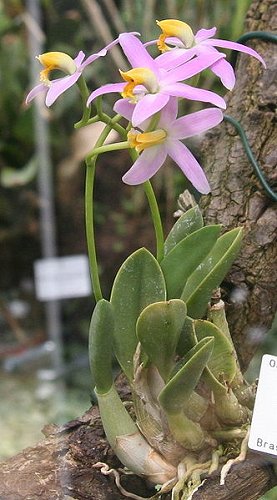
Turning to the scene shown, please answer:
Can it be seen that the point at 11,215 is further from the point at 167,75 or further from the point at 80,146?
the point at 167,75

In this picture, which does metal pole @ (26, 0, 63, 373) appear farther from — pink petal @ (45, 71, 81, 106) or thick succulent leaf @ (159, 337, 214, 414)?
thick succulent leaf @ (159, 337, 214, 414)

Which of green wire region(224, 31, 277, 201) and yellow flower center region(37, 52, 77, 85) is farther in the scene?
green wire region(224, 31, 277, 201)

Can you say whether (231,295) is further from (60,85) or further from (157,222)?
(60,85)

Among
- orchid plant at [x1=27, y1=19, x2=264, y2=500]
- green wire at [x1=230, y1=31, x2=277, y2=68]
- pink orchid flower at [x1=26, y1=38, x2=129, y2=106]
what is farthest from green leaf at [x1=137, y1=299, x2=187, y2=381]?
green wire at [x1=230, y1=31, x2=277, y2=68]

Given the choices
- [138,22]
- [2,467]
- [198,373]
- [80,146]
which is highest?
[138,22]

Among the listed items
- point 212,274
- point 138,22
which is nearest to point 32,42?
point 138,22

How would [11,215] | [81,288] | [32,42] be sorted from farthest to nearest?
[11,215]
[32,42]
[81,288]
